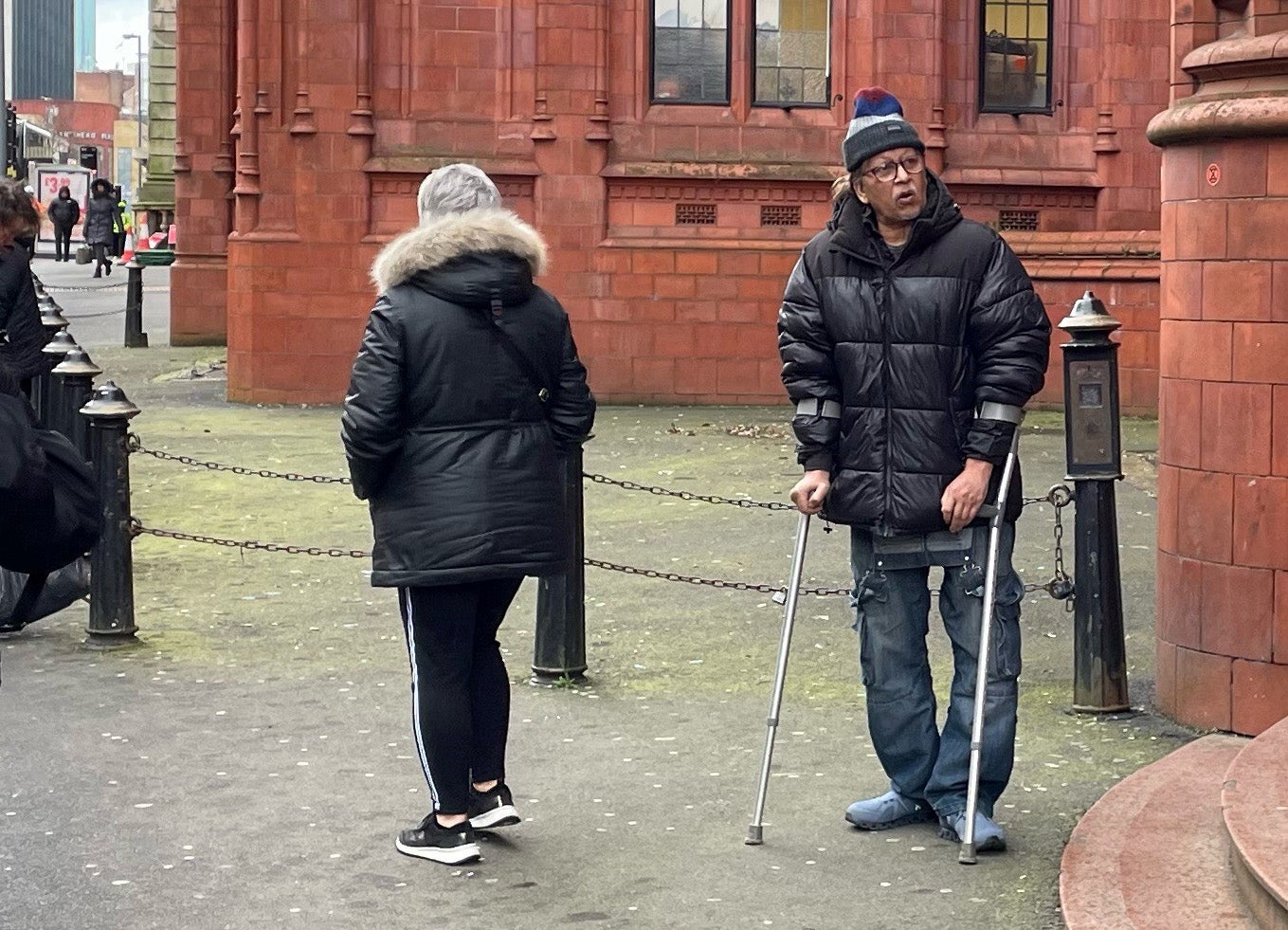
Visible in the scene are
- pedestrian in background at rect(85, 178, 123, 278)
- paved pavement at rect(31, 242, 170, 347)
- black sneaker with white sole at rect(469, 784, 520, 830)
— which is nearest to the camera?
black sneaker with white sole at rect(469, 784, 520, 830)

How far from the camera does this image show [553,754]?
7.47 metres

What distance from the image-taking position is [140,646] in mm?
9367

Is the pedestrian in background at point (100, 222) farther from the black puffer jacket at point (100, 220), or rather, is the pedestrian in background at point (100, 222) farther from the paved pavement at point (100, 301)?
the paved pavement at point (100, 301)

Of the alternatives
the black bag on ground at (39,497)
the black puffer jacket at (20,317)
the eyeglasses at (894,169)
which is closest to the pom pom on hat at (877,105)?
the eyeglasses at (894,169)

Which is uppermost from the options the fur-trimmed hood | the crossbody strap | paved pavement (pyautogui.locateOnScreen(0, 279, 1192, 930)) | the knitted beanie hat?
the knitted beanie hat

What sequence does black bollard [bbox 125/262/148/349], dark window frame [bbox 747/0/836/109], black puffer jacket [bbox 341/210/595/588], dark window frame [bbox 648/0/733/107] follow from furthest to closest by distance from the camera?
black bollard [bbox 125/262/148/349]
dark window frame [bbox 747/0/836/109]
dark window frame [bbox 648/0/733/107]
black puffer jacket [bbox 341/210/595/588]

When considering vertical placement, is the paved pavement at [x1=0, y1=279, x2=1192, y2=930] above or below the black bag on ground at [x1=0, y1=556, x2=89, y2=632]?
below

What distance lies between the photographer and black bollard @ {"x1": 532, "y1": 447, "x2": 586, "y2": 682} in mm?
8555

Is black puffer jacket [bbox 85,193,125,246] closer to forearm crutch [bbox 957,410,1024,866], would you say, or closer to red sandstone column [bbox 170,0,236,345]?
red sandstone column [bbox 170,0,236,345]

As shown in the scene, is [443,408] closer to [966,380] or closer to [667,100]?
[966,380]

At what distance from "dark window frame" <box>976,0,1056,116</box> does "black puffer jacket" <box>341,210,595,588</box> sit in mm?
15696

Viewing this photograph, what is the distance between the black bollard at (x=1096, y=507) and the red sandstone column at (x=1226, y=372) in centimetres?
24

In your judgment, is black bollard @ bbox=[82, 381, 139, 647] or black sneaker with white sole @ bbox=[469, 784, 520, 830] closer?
black sneaker with white sole @ bbox=[469, 784, 520, 830]

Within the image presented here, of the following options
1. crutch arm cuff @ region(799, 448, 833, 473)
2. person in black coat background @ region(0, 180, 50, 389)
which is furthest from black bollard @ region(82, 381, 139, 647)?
crutch arm cuff @ region(799, 448, 833, 473)
